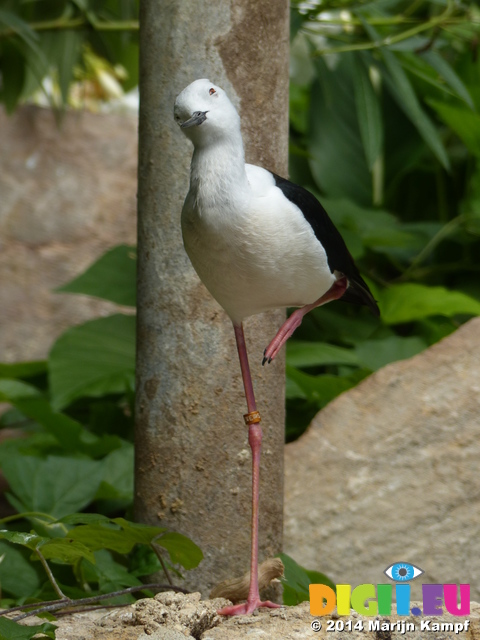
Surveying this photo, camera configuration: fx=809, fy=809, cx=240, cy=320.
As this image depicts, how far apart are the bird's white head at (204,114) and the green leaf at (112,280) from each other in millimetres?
1548

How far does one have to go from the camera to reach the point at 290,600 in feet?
5.41

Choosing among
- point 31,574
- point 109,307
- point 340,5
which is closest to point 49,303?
point 109,307

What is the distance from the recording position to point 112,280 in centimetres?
278

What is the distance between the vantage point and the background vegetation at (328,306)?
73.2 inches

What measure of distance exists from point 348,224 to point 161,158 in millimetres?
1359

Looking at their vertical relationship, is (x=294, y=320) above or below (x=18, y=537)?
above

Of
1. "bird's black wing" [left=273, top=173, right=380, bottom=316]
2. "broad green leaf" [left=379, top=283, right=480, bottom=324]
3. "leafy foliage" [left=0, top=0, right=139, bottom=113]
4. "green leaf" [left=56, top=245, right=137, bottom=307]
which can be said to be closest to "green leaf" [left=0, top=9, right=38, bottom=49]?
"leafy foliage" [left=0, top=0, right=139, bottom=113]

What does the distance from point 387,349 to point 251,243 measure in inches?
65.3

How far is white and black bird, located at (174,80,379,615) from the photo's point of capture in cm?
112

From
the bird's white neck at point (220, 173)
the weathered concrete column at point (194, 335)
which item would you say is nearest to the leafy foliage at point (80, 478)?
the weathered concrete column at point (194, 335)

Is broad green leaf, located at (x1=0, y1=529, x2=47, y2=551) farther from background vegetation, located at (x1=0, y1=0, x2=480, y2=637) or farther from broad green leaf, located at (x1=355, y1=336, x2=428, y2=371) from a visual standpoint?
broad green leaf, located at (x1=355, y1=336, x2=428, y2=371)

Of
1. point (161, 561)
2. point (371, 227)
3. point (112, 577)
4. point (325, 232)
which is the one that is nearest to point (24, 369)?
point (371, 227)

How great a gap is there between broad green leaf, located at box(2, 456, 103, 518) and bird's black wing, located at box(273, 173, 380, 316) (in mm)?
915

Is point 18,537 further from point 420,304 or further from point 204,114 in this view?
point 420,304
